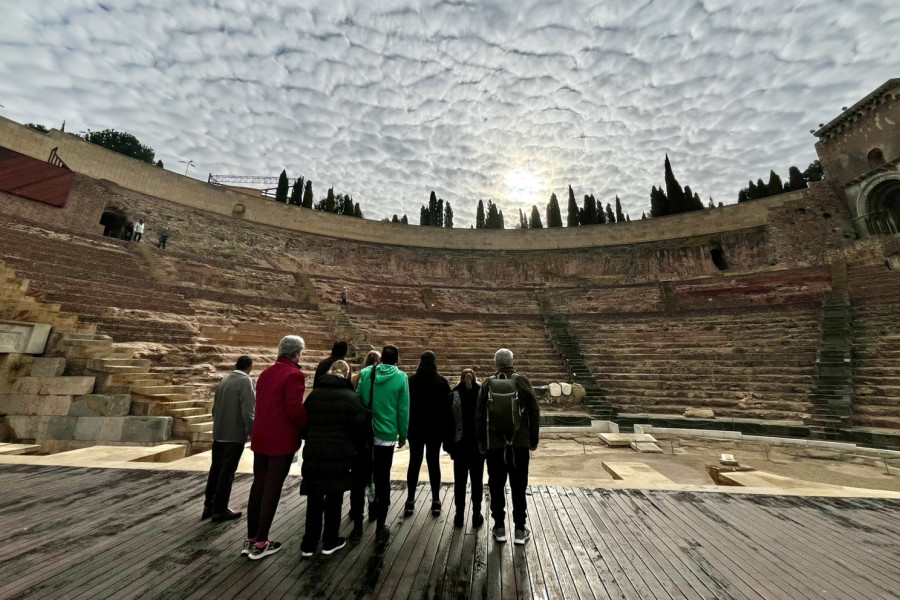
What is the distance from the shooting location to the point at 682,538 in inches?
129

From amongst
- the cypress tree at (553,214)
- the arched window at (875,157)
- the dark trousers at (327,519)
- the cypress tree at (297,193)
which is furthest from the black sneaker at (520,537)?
the cypress tree at (553,214)

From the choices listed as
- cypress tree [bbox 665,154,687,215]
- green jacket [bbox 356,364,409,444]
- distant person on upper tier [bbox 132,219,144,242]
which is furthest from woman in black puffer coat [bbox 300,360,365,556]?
cypress tree [bbox 665,154,687,215]

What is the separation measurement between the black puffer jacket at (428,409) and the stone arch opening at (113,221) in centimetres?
2387

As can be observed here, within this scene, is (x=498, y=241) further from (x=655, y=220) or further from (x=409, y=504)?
(x=409, y=504)

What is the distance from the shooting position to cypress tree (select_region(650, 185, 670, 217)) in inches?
1366

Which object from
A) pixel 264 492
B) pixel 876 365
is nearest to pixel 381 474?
pixel 264 492

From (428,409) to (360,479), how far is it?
95cm

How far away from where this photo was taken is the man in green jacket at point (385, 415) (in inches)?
135

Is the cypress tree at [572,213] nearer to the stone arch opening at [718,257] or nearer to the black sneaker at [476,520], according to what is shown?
the stone arch opening at [718,257]

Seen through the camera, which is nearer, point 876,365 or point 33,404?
point 33,404

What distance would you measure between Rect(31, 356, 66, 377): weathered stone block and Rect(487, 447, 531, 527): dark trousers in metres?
9.88

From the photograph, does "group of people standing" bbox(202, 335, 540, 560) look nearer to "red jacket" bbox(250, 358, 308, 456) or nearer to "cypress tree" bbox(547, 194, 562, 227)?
"red jacket" bbox(250, 358, 308, 456)

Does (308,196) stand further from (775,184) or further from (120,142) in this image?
(775,184)

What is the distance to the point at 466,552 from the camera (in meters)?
2.99
